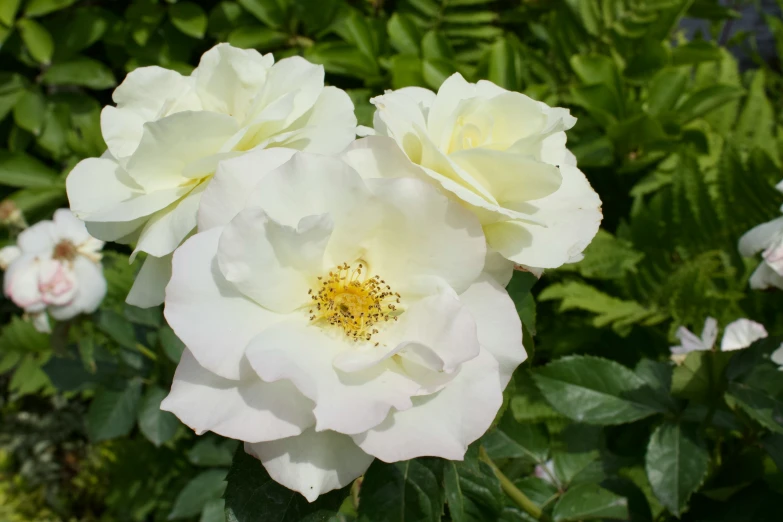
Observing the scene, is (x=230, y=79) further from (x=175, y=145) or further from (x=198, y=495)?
(x=198, y=495)

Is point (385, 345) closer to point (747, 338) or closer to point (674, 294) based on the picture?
point (747, 338)

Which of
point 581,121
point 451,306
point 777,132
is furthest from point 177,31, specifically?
point 777,132

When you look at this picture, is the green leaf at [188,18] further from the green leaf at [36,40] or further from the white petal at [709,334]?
the white petal at [709,334]

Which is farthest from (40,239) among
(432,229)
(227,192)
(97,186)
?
(432,229)

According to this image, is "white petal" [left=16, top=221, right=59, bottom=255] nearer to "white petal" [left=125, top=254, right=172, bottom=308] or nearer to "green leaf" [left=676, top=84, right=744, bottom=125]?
"white petal" [left=125, top=254, right=172, bottom=308]

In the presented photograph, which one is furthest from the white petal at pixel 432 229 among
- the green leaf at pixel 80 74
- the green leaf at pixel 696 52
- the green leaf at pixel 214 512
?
the green leaf at pixel 80 74

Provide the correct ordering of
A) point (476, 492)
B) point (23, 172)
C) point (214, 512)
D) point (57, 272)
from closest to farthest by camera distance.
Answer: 1. point (476, 492)
2. point (214, 512)
3. point (57, 272)
4. point (23, 172)
